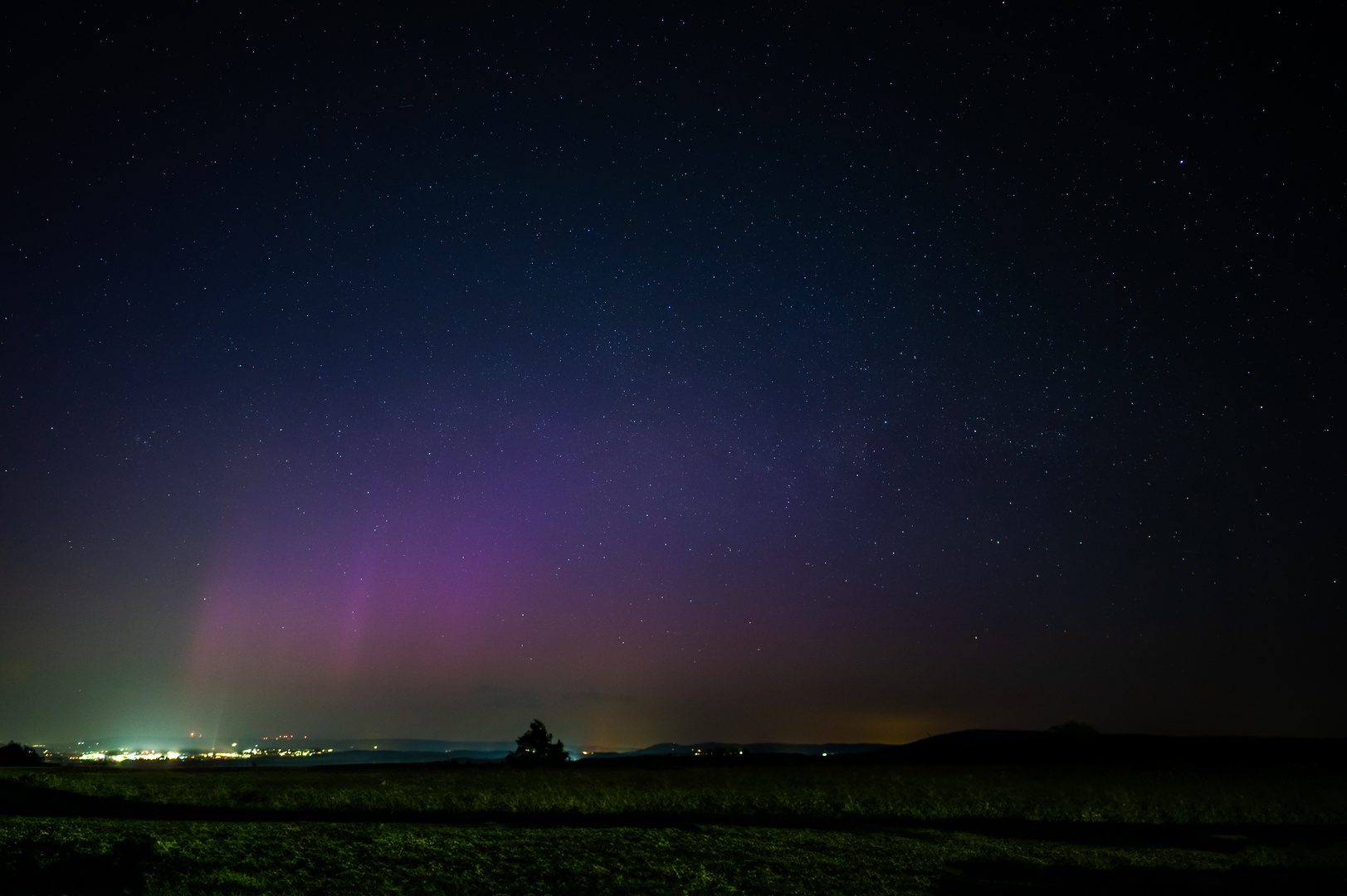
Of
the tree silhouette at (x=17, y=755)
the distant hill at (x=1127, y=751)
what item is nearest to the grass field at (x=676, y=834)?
the distant hill at (x=1127, y=751)

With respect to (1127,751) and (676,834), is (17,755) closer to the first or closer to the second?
(676,834)

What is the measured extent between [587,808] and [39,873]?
17.2m

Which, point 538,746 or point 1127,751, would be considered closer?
point 1127,751

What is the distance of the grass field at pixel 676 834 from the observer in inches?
623

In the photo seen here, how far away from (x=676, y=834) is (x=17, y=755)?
79.5 metres

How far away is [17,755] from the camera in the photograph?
7106cm

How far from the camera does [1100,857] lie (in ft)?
66.0

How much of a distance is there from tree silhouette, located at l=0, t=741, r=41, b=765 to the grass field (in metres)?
39.8

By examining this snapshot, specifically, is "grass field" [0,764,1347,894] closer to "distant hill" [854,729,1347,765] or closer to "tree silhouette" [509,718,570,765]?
"distant hill" [854,729,1347,765]

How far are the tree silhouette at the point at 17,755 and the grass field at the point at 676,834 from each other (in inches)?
1566

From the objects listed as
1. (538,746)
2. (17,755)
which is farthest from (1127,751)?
(17,755)

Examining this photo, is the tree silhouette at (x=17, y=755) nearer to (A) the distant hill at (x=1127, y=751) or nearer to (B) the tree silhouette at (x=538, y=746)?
(B) the tree silhouette at (x=538, y=746)

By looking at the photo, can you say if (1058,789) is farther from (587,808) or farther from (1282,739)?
(1282,739)

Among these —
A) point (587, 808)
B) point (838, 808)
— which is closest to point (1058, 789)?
point (838, 808)
